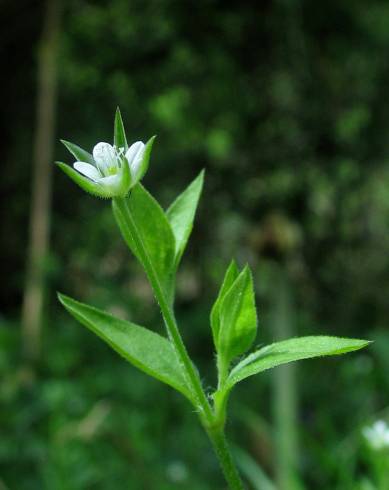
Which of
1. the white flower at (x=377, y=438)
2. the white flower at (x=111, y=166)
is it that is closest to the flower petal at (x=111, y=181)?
the white flower at (x=111, y=166)

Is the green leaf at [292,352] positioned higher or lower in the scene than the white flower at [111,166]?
lower

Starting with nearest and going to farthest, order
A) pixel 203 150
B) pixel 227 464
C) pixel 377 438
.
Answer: pixel 227 464
pixel 377 438
pixel 203 150

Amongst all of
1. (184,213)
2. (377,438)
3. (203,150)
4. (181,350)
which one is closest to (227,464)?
(181,350)

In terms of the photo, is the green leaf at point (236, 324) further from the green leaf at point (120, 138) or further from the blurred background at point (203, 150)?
the blurred background at point (203, 150)

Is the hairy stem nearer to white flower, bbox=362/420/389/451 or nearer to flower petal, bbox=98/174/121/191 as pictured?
flower petal, bbox=98/174/121/191

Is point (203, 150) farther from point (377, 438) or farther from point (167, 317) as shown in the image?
point (167, 317)

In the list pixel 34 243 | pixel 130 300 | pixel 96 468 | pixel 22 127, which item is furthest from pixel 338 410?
pixel 22 127

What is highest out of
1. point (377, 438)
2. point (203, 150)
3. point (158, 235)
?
point (203, 150)

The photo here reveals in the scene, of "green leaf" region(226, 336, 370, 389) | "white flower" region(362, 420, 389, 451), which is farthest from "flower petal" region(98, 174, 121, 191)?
"white flower" region(362, 420, 389, 451)
